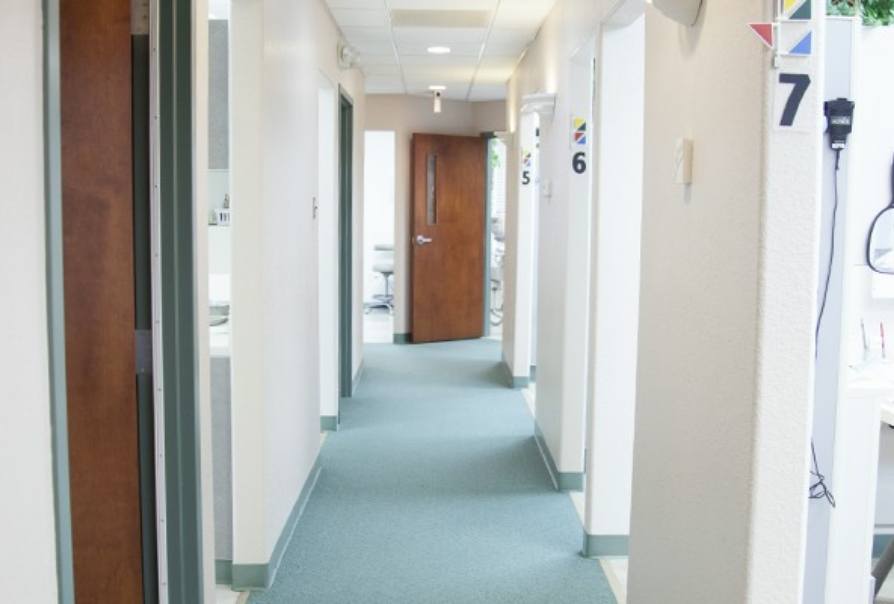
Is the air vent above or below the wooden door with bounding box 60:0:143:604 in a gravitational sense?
above

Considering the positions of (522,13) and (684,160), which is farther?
(522,13)

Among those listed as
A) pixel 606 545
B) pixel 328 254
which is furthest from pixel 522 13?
pixel 606 545

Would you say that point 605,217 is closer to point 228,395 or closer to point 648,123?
point 648,123

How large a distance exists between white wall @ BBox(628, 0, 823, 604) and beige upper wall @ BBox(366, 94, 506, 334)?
6.31 m

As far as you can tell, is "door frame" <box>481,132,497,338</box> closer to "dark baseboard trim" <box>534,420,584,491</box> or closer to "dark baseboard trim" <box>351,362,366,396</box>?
"dark baseboard trim" <box>351,362,366,396</box>

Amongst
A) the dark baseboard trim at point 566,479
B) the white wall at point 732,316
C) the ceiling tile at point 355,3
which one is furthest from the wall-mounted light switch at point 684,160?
the ceiling tile at point 355,3

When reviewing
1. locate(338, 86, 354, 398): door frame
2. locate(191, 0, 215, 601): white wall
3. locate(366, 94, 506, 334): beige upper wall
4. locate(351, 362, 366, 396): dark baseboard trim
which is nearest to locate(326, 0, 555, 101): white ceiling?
locate(338, 86, 354, 398): door frame

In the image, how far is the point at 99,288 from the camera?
1.91 metres

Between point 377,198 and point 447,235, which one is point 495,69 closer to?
point 447,235

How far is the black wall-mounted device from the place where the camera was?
1813mm

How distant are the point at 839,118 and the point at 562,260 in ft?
7.30

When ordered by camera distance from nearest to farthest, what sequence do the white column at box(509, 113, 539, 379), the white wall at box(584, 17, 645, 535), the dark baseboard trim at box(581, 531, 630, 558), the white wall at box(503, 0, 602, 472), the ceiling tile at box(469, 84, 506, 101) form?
the white wall at box(584, 17, 645, 535)
the dark baseboard trim at box(581, 531, 630, 558)
the white wall at box(503, 0, 602, 472)
the white column at box(509, 113, 539, 379)
the ceiling tile at box(469, 84, 506, 101)

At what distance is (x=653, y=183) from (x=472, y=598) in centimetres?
157

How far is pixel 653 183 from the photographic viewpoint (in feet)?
7.40
